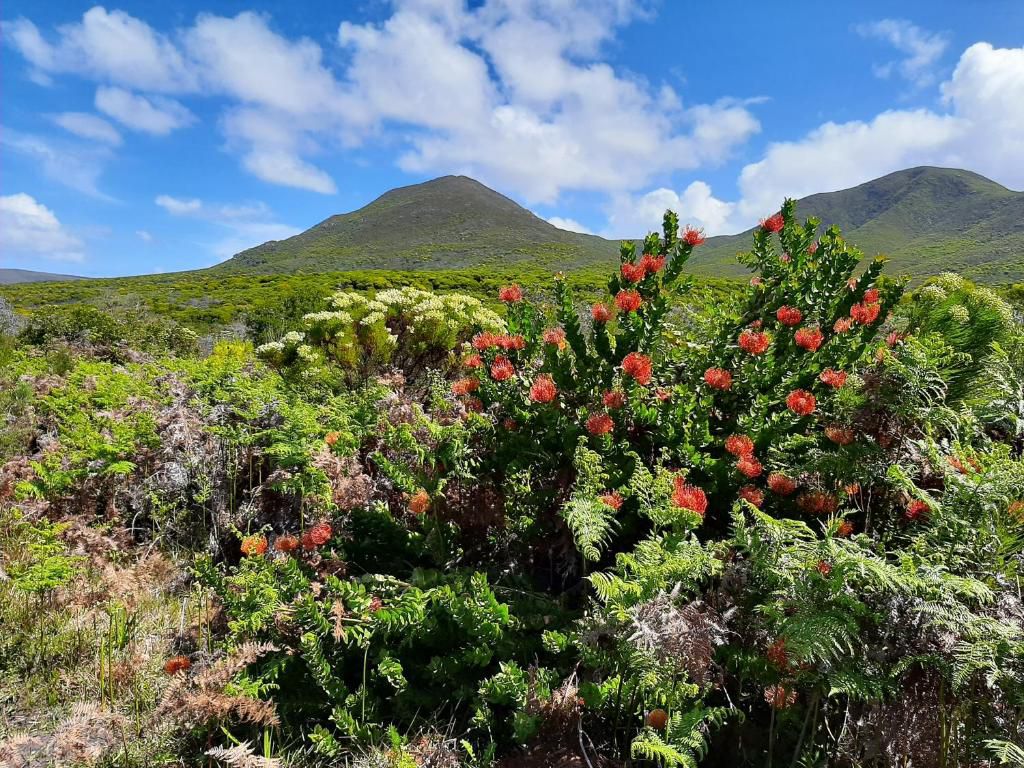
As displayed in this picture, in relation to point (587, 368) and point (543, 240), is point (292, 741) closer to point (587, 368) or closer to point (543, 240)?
point (587, 368)

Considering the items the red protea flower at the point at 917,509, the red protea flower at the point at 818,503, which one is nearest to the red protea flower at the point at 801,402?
the red protea flower at the point at 818,503

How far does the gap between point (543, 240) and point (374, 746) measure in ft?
305

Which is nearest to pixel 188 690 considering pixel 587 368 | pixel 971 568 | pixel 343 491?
pixel 343 491

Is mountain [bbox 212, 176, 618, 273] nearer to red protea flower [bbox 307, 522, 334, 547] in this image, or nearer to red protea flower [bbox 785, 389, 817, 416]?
red protea flower [bbox 785, 389, 817, 416]

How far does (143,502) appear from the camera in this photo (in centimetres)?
327

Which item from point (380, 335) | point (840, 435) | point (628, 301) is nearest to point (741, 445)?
point (840, 435)

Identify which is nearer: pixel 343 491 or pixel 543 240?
pixel 343 491

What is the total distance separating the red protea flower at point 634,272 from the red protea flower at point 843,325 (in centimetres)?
120

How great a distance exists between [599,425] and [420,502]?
0.89m

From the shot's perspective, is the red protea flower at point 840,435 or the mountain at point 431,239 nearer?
the red protea flower at point 840,435

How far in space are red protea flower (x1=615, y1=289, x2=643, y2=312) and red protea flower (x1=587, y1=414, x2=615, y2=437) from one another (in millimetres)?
570

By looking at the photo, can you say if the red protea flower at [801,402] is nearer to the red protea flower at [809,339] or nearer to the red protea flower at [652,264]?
the red protea flower at [809,339]

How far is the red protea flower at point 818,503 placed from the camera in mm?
2252

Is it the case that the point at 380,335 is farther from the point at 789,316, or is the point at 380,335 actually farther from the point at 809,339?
the point at 809,339
